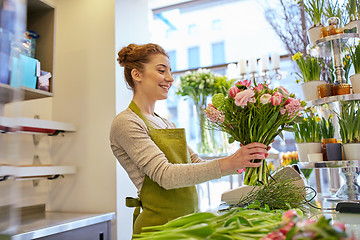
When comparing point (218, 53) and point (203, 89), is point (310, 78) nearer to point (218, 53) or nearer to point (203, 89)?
point (203, 89)

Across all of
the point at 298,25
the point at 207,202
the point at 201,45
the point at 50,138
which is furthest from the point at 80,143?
the point at 201,45

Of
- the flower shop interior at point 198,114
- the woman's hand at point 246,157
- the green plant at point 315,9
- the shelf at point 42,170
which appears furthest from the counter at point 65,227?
the green plant at point 315,9

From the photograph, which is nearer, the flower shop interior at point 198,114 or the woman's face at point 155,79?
the flower shop interior at point 198,114

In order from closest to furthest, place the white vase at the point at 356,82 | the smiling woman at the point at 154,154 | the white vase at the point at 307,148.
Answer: the smiling woman at the point at 154,154 < the white vase at the point at 356,82 < the white vase at the point at 307,148

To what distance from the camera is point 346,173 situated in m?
1.67

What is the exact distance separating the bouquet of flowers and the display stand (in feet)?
1.52

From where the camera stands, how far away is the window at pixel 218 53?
13.9 feet

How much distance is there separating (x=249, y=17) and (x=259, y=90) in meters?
3.19

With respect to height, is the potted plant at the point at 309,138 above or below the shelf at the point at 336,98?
below

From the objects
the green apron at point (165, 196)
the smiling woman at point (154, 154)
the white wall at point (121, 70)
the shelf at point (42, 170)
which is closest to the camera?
the smiling woman at point (154, 154)

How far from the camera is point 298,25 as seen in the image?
3043mm

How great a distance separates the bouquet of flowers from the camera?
1.17 metres

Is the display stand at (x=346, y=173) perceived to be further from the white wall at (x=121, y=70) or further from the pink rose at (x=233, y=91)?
the white wall at (x=121, y=70)

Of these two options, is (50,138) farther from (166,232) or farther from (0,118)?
(166,232)
